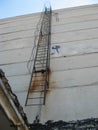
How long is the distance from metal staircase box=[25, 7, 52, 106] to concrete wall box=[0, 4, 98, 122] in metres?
0.11

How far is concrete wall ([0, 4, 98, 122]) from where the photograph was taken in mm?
5109

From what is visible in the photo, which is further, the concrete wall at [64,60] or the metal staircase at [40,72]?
the metal staircase at [40,72]

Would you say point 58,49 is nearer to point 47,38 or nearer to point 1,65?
point 47,38

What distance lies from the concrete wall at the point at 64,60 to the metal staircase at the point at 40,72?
0.11m

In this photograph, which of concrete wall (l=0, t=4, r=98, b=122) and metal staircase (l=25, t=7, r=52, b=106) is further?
metal staircase (l=25, t=7, r=52, b=106)

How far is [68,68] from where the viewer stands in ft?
20.3

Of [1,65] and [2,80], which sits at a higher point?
[2,80]

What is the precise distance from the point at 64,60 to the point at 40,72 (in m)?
0.71

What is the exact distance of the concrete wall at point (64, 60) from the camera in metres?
5.11

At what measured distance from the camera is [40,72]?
6125 mm

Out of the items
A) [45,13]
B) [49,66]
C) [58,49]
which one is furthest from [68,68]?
[45,13]

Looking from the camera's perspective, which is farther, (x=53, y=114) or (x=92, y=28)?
(x=92, y=28)

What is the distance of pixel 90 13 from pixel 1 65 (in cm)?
339

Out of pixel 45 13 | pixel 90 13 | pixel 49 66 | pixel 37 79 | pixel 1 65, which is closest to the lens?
pixel 37 79
